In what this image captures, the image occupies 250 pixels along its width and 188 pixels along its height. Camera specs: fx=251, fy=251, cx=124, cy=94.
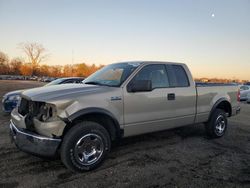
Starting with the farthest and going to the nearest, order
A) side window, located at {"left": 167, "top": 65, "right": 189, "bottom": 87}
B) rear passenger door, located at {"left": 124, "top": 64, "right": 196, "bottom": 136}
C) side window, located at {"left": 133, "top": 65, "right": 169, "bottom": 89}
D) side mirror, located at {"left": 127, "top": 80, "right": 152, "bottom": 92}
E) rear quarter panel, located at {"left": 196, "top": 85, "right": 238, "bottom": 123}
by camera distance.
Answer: rear quarter panel, located at {"left": 196, "top": 85, "right": 238, "bottom": 123}, side window, located at {"left": 167, "top": 65, "right": 189, "bottom": 87}, side window, located at {"left": 133, "top": 65, "right": 169, "bottom": 89}, rear passenger door, located at {"left": 124, "top": 64, "right": 196, "bottom": 136}, side mirror, located at {"left": 127, "top": 80, "right": 152, "bottom": 92}

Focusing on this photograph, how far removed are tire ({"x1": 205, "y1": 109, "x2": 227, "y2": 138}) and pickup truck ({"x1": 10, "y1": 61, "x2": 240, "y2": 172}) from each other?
17.6 inches

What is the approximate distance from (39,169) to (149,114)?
2.28 meters

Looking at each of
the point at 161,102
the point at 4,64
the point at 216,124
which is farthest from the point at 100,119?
the point at 4,64

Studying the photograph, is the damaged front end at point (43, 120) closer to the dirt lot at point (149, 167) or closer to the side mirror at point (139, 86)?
the dirt lot at point (149, 167)

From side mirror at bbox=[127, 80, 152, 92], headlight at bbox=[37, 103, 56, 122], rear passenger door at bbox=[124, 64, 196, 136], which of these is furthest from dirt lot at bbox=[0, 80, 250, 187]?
side mirror at bbox=[127, 80, 152, 92]

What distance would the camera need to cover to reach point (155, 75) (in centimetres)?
540

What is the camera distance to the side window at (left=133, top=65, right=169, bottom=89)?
16.9ft

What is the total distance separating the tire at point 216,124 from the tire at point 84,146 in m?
3.33

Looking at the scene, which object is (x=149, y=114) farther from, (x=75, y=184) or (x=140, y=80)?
(x=75, y=184)

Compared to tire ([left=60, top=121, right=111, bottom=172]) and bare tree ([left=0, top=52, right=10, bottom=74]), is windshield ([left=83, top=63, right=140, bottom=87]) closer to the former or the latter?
tire ([left=60, top=121, right=111, bottom=172])

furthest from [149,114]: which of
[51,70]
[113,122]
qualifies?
[51,70]

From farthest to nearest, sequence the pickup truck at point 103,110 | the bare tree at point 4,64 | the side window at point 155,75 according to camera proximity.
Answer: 1. the bare tree at point 4,64
2. the side window at point 155,75
3. the pickup truck at point 103,110

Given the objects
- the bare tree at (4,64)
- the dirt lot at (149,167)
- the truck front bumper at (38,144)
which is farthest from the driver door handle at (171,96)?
the bare tree at (4,64)

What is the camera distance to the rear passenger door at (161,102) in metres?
4.84
